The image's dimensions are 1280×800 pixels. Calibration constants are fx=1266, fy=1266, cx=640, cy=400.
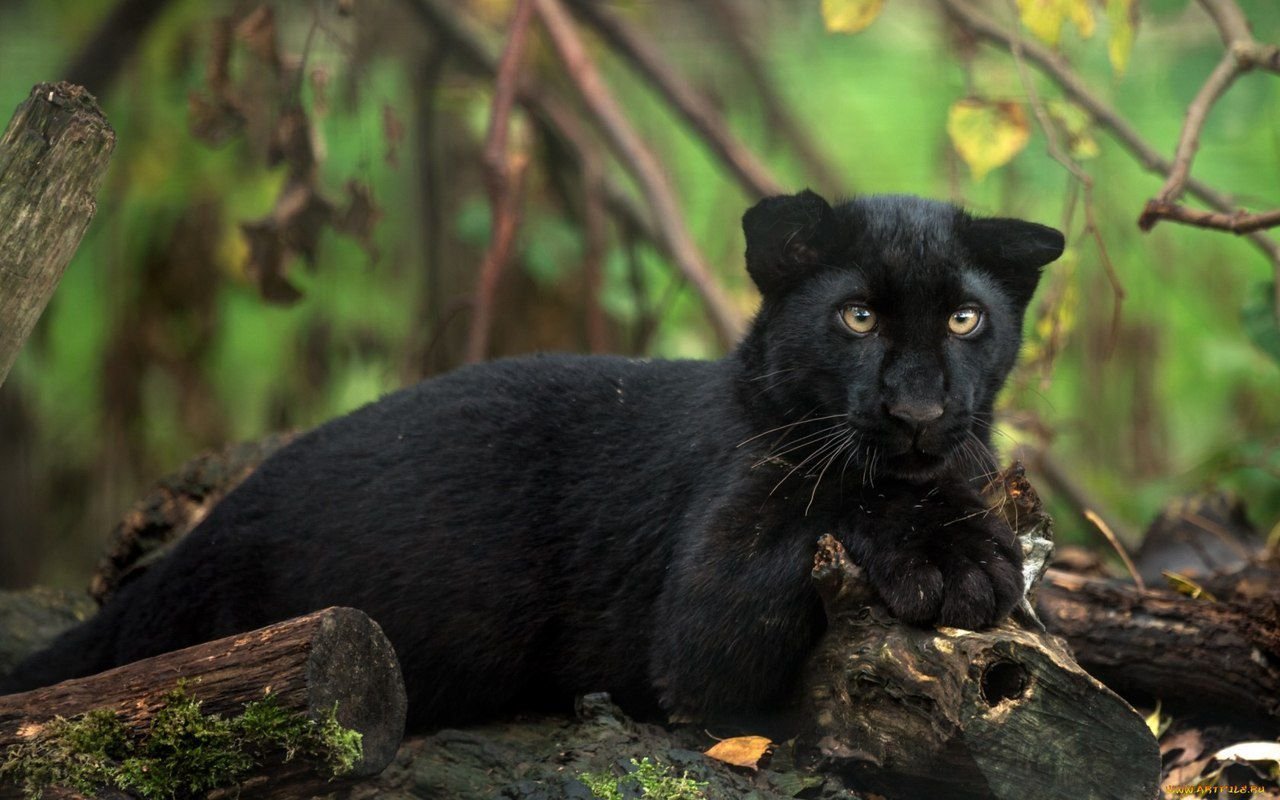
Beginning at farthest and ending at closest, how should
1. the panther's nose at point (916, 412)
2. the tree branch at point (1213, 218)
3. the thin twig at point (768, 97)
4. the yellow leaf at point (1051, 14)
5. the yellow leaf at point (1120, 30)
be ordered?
the thin twig at point (768, 97) < the yellow leaf at point (1120, 30) < the yellow leaf at point (1051, 14) < the tree branch at point (1213, 218) < the panther's nose at point (916, 412)

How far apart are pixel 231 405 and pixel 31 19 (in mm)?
2471

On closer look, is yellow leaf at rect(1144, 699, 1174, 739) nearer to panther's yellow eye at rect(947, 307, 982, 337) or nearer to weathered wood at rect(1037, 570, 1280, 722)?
weathered wood at rect(1037, 570, 1280, 722)

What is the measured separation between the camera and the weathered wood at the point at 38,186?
8.68ft

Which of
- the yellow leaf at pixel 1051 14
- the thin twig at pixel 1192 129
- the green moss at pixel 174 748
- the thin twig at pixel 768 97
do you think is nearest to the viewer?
the green moss at pixel 174 748

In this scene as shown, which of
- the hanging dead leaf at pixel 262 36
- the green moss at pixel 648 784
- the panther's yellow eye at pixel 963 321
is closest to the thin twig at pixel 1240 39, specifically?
the panther's yellow eye at pixel 963 321

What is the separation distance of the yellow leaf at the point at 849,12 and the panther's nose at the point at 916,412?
2.32 metres

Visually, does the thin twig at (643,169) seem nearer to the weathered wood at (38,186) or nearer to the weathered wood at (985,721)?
the weathered wood at (985,721)

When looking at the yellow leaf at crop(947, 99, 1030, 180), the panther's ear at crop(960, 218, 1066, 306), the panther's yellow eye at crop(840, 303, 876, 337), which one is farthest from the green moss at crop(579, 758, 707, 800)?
the yellow leaf at crop(947, 99, 1030, 180)

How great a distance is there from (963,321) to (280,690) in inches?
72.7

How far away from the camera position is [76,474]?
23.7 ft

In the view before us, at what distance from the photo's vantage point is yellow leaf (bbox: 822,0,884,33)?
4.79 meters

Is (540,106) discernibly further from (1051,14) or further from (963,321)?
(963,321)

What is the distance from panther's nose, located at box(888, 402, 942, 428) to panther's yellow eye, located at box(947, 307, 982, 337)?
29 cm

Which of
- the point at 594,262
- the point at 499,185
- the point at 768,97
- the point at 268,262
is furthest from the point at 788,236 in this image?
the point at 768,97
